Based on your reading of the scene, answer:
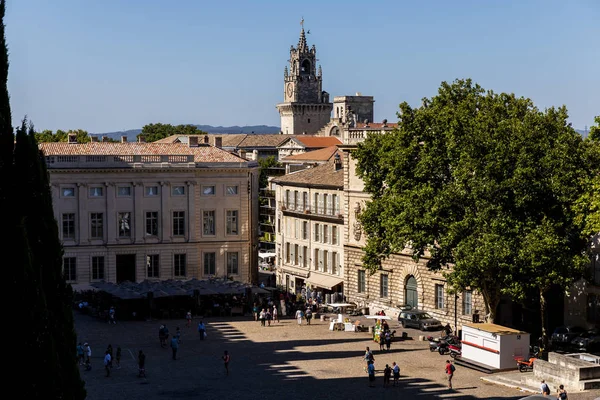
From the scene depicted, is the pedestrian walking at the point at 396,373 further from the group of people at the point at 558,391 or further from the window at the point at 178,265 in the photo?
the window at the point at 178,265

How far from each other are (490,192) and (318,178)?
3194cm

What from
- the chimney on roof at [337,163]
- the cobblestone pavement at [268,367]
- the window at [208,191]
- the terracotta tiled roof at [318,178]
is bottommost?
the cobblestone pavement at [268,367]

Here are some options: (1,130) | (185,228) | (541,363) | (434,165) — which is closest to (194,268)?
(185,228)

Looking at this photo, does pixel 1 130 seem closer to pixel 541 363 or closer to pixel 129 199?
pixel 541 363

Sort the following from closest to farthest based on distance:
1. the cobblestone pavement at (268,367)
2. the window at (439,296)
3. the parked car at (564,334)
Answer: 1. the cobblestone pavement at (268,367)
2. the parked car at (564,334)
3. the window at (439,296)

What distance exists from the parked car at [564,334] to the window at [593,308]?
2.64ft

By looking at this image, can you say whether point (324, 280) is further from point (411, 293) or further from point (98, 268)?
point (98, 268)

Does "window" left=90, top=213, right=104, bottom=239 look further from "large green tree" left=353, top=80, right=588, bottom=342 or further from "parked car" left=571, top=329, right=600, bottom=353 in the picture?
"parked car" left=571, top=329, right=600, bottom=353

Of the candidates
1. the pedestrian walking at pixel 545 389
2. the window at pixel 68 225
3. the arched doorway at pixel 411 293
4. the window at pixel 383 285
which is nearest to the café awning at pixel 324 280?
the window at pixel 383 285

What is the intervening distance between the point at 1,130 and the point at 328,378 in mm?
27511

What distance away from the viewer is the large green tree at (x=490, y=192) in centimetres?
5234

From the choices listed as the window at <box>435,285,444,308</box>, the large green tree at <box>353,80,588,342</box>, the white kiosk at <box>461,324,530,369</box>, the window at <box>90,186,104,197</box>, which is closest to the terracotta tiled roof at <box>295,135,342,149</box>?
the window at <box>90,186,104,197</box>

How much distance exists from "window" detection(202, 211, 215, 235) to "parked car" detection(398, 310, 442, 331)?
24.5 metres

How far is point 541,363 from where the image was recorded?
156ft
